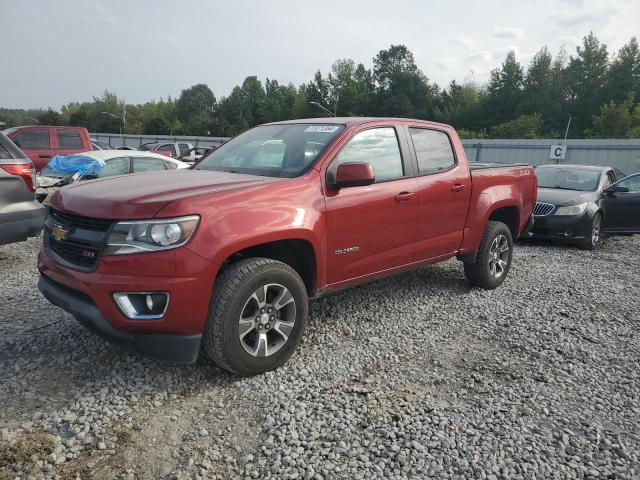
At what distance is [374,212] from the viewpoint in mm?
3801

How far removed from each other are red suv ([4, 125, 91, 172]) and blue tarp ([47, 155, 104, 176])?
1.35 meters

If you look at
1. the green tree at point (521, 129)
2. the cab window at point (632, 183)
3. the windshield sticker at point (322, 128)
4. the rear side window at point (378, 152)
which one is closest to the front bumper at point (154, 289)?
the rear side window at point (378, 152)

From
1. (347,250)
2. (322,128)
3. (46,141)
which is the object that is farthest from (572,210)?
(46,141)

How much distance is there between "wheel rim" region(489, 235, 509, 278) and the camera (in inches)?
211

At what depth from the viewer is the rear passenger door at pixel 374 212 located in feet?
11.8

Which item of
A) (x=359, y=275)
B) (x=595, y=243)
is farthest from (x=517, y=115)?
(x=359, y=275)

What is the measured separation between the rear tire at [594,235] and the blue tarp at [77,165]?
9.21 m

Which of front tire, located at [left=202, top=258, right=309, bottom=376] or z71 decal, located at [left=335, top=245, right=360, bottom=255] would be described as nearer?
front tire, located at [left=202, top=258, right=309, bottom=376]

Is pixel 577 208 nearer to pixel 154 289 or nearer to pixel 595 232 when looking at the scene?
pixel 595 232

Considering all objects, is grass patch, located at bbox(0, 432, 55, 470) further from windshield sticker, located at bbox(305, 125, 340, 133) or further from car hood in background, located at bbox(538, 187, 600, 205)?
car hood in background, located at bbox(538, 187, 600, 205)

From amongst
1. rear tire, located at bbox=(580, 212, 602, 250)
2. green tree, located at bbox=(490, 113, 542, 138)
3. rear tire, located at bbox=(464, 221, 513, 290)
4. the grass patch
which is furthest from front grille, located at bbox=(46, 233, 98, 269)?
green tree, located at bbox=(490, 113, 542, 138)

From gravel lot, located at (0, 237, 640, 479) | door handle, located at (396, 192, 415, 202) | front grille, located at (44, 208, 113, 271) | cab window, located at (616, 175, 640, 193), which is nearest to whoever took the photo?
gravel lot, located at (0, 237, 640, 479)

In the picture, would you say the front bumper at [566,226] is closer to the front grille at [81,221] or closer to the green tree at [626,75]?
the front grille at [81,221]

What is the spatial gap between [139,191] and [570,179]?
8720mm
